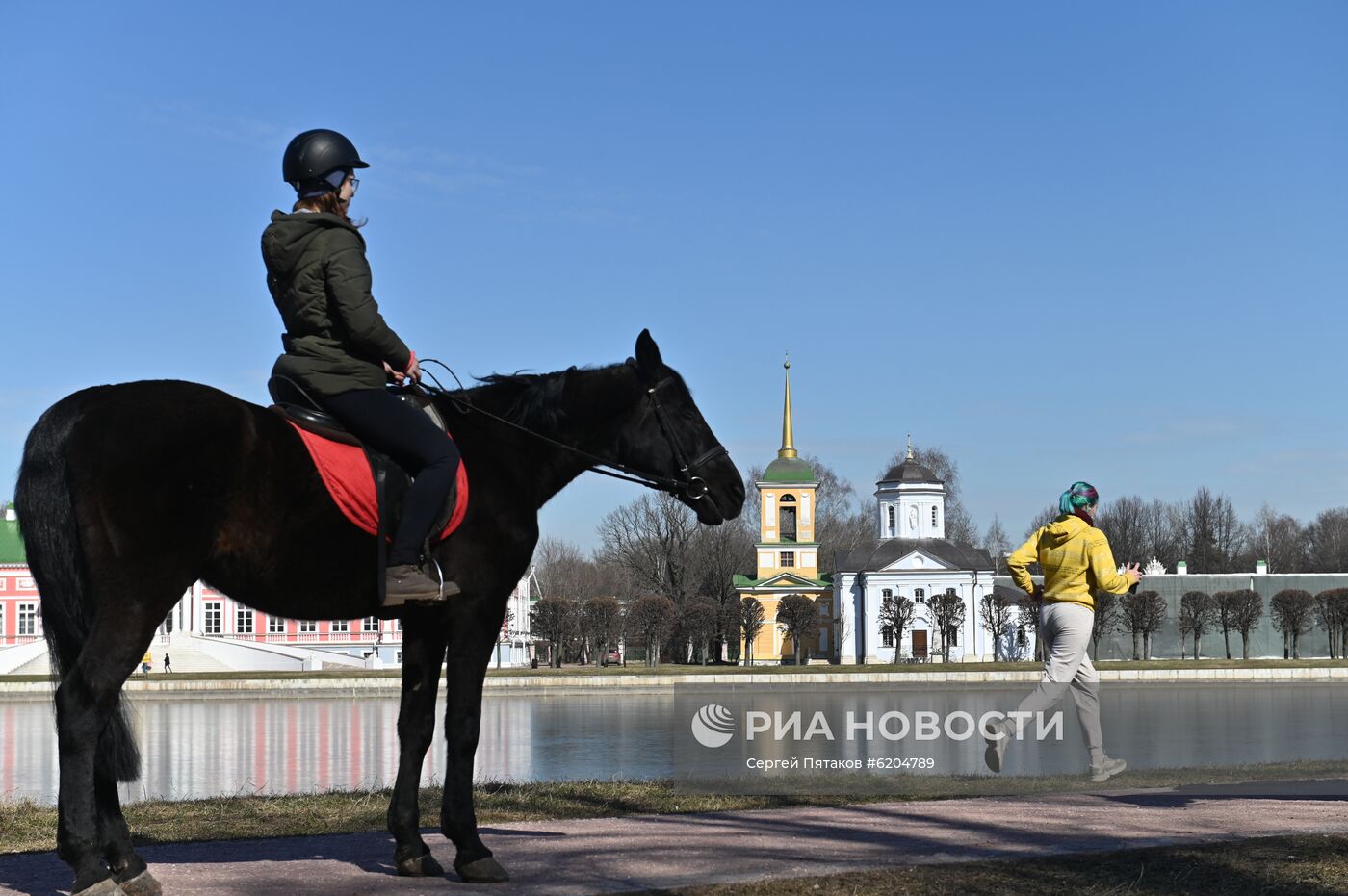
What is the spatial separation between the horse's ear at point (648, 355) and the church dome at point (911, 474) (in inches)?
3556

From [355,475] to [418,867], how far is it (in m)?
1.84

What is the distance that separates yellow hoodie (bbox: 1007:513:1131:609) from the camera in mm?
9719

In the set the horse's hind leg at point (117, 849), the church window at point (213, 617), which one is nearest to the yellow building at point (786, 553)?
the church window at point (213, 617)

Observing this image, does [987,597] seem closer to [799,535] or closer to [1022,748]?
[799,535]

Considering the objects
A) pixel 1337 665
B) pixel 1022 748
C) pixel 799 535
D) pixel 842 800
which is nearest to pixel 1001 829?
pixel 842 800

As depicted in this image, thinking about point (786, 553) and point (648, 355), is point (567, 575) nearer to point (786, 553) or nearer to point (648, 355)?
point (786, 553)

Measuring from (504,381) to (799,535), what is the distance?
311 feet

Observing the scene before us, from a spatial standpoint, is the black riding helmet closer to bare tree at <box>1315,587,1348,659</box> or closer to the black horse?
the black horse

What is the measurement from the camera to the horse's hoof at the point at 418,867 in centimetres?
650

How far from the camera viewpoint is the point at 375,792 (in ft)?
35.9

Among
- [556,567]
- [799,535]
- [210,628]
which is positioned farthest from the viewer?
[556,567]

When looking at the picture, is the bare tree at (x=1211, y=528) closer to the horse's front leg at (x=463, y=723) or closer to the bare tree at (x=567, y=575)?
the bare tree at (x=567, y=575)

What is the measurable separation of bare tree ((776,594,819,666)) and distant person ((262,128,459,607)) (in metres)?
82.6

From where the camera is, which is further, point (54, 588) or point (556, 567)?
point (556, 567)
